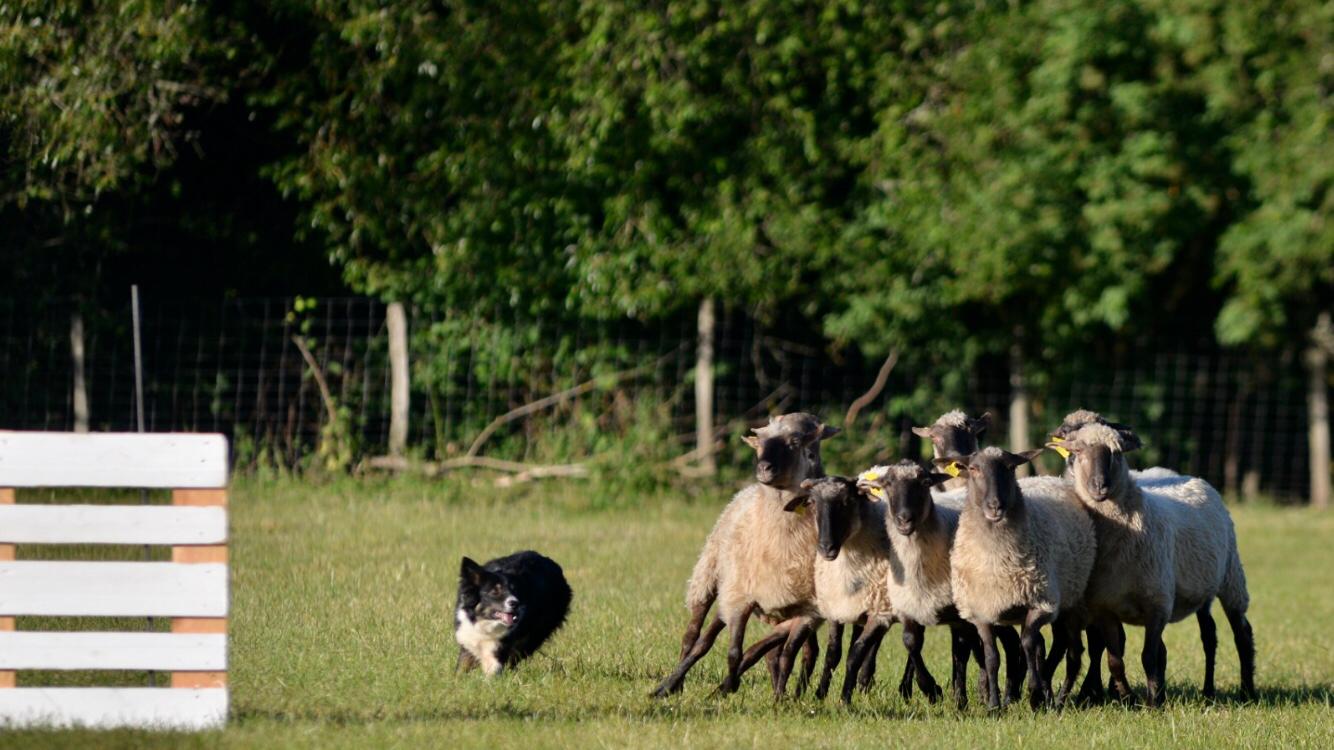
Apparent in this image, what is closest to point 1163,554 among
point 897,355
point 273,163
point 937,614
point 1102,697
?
point 1102,697

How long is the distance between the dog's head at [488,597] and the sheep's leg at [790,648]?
133cm

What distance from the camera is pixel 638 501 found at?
16641 millimetres

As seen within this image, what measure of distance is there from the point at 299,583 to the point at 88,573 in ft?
14.3

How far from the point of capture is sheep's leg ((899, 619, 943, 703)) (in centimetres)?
790

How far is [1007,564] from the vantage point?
25.6 ft

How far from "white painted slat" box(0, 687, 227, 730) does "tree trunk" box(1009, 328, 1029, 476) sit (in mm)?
13669

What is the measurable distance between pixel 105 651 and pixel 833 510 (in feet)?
10.9

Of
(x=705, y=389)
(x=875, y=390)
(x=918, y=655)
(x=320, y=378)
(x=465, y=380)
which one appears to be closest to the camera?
(x=918, y=655)

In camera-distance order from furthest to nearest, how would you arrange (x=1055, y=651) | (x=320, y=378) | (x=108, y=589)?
(x=320, y=378) → (x=1055, y=651) → (x=108, y=589)

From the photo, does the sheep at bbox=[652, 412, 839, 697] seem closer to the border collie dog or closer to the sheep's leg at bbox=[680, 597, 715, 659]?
the sheep's leg at bbox=[680, 597, 715, 659]

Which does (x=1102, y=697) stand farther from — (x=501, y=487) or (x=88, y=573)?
(x=501, y=487)

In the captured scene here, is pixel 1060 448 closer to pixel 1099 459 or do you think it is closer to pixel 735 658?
pixel 1099 459

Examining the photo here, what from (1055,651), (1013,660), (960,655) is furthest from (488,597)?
(1055,651)

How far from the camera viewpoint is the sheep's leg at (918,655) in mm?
7902
